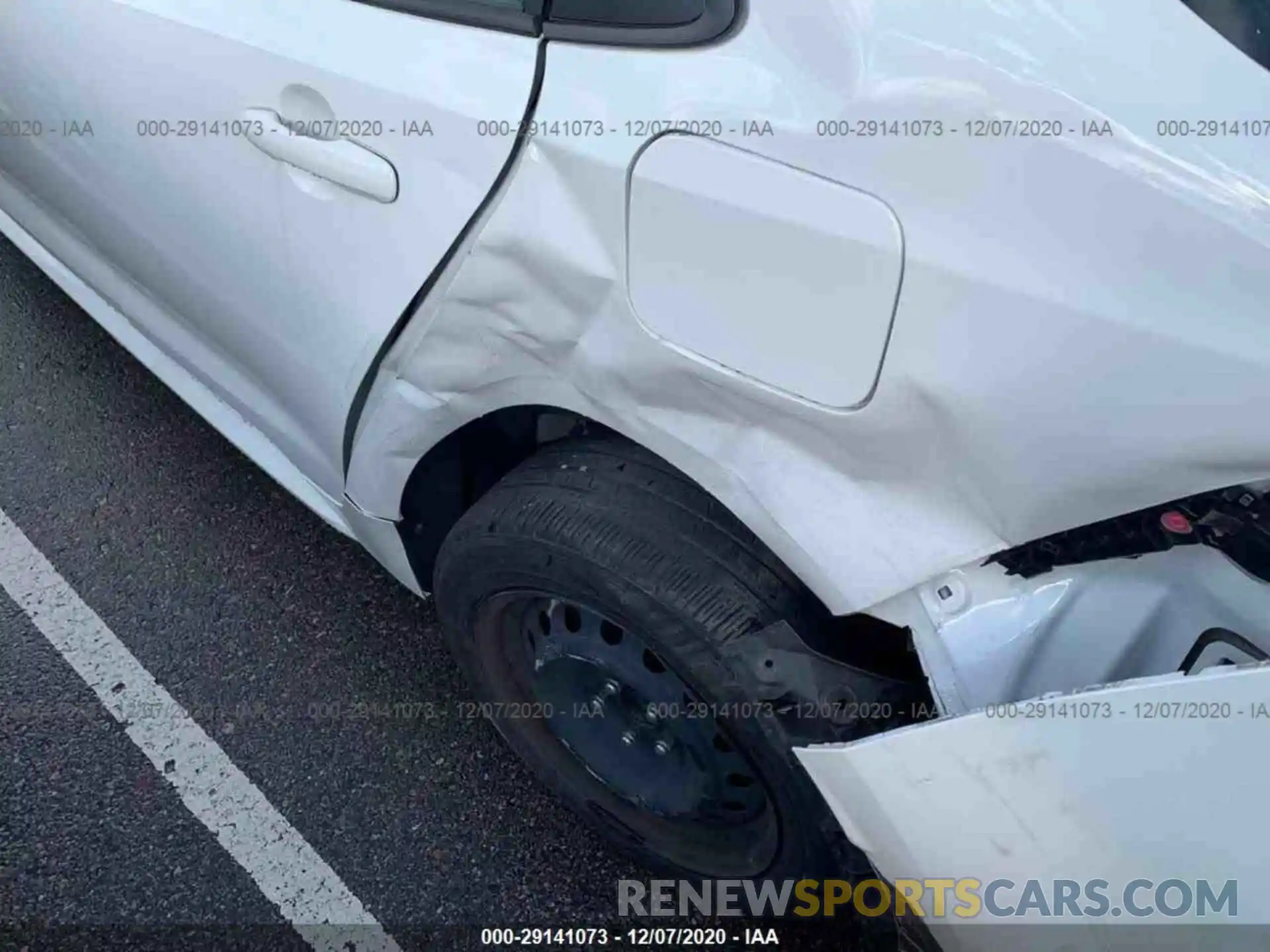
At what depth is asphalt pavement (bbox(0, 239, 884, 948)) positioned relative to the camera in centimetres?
196

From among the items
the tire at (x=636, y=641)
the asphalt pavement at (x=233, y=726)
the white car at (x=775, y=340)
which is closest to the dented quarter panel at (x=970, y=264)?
the white car at (x=775, y=340)

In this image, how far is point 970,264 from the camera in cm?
115

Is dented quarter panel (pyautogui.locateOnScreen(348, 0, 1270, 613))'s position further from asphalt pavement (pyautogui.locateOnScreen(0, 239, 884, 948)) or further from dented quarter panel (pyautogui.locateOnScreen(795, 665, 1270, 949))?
asphalt pavement (pyautogui.locateOnScreen(0, 239, 884, 948))

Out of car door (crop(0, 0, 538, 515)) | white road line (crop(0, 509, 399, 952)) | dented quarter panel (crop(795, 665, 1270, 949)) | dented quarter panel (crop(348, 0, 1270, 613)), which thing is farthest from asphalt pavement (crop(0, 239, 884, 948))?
dented quarter panel (crop(348, 0, 1270, 613))

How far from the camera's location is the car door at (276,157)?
146cm

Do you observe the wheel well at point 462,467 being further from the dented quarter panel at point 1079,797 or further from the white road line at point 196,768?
the dented quarter panel at point 1079,797

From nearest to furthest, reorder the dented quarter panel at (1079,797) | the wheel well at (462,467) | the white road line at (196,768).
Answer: the dented quarter panel at (1079,797) < the wheel well at (462,467) < the white road line at (196,768)

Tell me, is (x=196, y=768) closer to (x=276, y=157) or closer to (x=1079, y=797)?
(x=276, y=157)

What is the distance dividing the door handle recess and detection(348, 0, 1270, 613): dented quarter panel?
19 centimetres

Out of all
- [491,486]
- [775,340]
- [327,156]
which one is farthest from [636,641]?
[327,156]

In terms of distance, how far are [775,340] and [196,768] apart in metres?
1.52

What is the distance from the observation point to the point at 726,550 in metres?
1.48

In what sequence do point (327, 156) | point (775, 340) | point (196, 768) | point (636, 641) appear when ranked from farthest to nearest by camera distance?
1. point (196, 768)
2. point (636, 641)
3. point (327, 156)
4. point (775, 340)

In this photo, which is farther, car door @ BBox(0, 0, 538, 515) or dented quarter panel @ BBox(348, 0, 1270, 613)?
car door @ BBox(0, 0, 538, 515)
